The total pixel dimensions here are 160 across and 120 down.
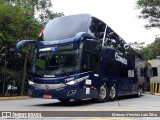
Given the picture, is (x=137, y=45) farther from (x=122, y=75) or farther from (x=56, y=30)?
(x=56, y=30)

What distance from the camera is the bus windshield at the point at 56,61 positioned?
523 inches

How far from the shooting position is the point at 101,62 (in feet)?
49.7

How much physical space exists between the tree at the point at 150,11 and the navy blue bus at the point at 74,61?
→ 807 inches

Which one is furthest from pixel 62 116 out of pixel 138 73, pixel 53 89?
pixel 138 73

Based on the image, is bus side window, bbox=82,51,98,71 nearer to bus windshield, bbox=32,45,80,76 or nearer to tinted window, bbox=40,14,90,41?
bus windshield, bbox=32,45,80,76

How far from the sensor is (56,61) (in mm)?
13539

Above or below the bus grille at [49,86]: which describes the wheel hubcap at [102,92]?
below

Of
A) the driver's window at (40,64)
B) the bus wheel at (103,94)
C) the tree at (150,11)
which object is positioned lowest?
the bus wheel at (103,94)

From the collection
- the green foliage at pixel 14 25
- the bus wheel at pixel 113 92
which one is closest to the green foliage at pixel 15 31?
the green foliage at pixel 14 25

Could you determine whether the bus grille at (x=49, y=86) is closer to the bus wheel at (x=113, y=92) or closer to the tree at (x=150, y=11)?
the bus wheel at (x=113, y=92)

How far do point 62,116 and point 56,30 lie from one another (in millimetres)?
5341

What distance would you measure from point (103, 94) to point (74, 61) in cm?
291

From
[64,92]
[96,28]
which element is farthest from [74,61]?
[96,28]

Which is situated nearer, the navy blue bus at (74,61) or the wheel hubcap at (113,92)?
the navy blue bus at (74,61)
